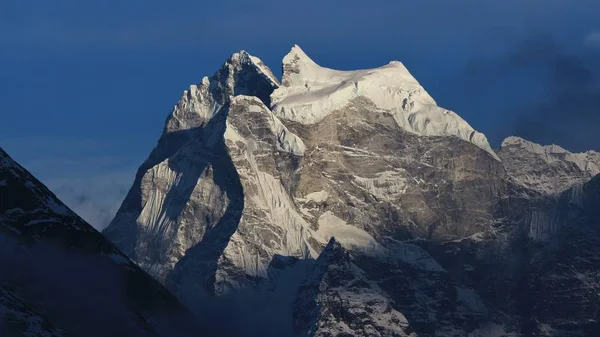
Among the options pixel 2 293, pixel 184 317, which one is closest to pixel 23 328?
pixel 2 293

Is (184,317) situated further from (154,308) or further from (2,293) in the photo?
(2,293)

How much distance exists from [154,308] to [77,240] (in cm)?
637

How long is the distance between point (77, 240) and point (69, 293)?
3840 mm

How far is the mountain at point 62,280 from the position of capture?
159000 mm

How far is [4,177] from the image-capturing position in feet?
539

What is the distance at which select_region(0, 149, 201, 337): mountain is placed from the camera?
522 ft

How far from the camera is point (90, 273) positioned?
531 feet

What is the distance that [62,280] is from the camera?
526 feet

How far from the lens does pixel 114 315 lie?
160 m

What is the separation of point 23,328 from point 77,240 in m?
8.92

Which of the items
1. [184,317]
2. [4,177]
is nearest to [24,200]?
[4,177]

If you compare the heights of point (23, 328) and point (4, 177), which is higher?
point (4, 177)

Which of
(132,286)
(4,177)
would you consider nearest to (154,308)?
(132,286)

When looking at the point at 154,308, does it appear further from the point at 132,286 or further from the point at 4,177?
the point at 4,177
